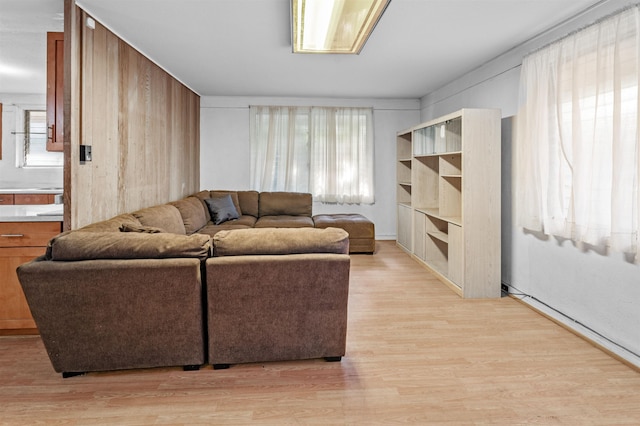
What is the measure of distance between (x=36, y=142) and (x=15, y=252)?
3.30m

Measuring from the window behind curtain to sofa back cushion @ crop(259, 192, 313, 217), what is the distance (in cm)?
31

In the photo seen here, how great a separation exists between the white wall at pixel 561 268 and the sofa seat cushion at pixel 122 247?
2.70m

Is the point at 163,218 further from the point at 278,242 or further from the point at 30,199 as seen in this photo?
the point at 30,199

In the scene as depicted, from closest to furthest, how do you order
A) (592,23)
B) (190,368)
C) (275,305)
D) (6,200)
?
(275,305) → (190,368) → (592,23) → (6,200)

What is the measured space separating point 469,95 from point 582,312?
3.00m

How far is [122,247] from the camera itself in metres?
2.18

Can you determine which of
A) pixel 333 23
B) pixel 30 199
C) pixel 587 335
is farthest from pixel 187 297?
pixel 30 199

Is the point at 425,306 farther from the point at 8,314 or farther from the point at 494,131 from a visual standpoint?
the point at 8,314

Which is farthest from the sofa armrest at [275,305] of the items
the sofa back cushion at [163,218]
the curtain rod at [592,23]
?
the curtain rod at [592,23]

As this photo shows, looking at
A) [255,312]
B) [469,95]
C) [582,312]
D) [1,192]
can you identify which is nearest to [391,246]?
[469,95]

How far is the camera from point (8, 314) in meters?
2.87

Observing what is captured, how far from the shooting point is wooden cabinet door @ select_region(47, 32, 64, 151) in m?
2.88

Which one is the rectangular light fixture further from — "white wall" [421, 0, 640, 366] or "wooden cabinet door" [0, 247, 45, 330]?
"wooden cabinet door" [0, 247, 45, 330]

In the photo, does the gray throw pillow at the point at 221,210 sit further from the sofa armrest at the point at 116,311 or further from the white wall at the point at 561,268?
the white wall at the point at 561,268
